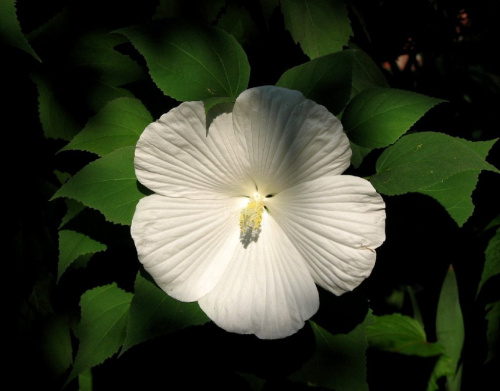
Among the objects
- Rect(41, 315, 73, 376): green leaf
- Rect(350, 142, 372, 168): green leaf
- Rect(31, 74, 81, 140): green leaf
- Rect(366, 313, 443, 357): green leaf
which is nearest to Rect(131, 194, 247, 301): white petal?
Rect(350, 142, 372, 168): green leaf

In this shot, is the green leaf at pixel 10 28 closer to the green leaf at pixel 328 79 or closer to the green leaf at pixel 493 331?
the green leaf at pixel 328 79

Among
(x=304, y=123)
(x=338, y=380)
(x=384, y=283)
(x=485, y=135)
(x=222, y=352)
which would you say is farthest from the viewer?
(x=485, y=135)

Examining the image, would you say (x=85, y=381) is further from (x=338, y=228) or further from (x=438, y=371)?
(x=438, y=371)

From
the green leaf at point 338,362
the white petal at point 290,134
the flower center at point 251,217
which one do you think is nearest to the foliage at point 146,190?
the green leaf at point 338,362

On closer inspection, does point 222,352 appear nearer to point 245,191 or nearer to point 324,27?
point 245,191

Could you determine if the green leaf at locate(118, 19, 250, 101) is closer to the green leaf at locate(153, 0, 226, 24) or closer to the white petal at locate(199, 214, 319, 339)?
the green leaf at locate(153, 0, 226, 24)

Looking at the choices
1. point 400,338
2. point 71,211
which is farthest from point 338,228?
A: point 400,338

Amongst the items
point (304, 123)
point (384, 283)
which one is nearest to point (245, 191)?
point (304, 123)
